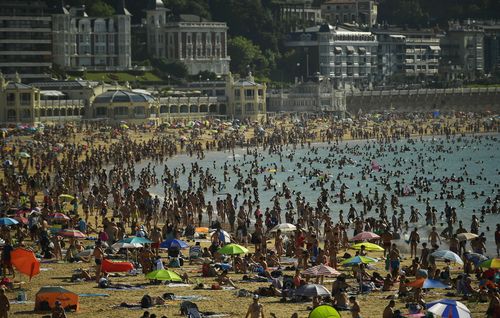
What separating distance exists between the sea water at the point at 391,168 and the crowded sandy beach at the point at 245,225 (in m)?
0.21

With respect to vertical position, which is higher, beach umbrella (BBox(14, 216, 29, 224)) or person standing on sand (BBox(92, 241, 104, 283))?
person standing on sand (BBox(92, 241, 104, 283))

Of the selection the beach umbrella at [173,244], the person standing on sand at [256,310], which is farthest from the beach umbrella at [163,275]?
the person standing on sand at [256,310]

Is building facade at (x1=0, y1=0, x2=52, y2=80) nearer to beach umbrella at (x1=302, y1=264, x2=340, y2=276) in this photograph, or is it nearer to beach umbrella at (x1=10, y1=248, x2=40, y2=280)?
beach umbrella at (x1=10, y1=248, x2=40, y2=280)

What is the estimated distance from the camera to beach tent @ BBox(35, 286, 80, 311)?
29172mm

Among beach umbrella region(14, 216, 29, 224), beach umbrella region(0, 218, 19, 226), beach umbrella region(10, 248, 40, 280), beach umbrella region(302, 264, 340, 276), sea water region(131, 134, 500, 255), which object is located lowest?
sea water region(131, 134, 500, 255)

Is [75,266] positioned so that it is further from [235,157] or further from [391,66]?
[391,66]

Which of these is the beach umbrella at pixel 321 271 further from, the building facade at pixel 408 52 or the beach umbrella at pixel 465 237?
the building facade at pixel 408 52

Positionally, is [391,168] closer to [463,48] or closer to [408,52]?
[408,52]

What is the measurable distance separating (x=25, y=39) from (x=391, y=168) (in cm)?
4893

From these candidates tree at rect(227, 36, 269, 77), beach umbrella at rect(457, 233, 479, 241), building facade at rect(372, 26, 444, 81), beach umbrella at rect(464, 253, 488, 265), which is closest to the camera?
beach umbrella at rect(464, 253, 488, 265)

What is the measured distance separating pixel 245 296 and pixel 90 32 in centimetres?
9635

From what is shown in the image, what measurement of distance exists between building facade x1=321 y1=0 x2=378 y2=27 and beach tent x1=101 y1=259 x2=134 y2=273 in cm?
13313

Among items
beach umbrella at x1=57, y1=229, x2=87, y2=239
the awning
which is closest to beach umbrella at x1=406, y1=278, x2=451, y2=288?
beach umbrella at x1=57, y1=229, x2=87, y2=239

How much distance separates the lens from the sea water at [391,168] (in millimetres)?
57644
